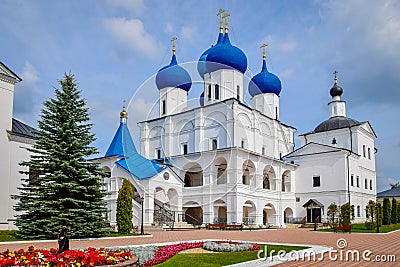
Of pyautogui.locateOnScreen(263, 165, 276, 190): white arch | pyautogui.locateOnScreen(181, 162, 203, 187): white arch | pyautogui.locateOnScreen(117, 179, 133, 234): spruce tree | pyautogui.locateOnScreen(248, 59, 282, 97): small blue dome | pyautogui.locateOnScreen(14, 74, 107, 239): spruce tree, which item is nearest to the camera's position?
pyautogui.locateOnScreen(14, 74, 107, 239): spruce tree

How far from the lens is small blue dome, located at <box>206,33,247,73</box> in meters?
32.6

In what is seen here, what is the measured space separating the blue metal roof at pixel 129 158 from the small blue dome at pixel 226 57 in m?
9.10

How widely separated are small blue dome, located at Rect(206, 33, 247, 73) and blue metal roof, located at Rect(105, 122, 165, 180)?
9099 mm

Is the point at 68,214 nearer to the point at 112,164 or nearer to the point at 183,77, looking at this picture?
the point at 112,164

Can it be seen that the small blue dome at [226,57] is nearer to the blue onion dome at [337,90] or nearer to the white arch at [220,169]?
the white arch at [220,169]

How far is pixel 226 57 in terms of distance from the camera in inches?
1283

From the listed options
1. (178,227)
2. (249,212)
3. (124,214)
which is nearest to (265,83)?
(249,212)

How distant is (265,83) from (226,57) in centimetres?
776

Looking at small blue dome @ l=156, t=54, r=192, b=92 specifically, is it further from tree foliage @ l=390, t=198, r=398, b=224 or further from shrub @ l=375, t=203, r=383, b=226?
tree foliage @ l=390, t=198, r=398, b=224

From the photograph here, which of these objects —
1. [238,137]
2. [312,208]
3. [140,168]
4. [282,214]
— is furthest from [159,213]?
[312,208]

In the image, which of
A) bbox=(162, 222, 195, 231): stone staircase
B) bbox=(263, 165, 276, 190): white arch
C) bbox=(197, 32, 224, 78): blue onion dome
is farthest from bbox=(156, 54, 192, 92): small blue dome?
bbox=(162, 222, 195, 231): stone staircase

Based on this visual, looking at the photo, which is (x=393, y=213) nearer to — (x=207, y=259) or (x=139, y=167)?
(x=139, y=167)

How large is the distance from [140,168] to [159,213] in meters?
3.66

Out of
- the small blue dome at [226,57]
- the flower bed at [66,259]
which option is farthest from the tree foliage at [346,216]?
→ the flower bed at [66,259]
